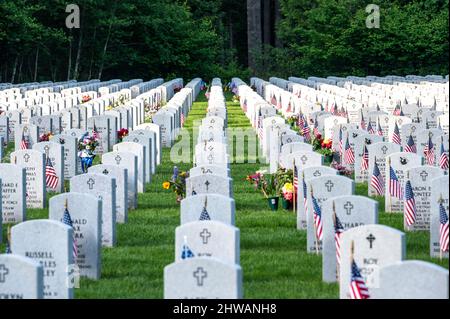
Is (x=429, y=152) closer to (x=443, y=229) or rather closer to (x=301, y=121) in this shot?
(x=443, y=229)

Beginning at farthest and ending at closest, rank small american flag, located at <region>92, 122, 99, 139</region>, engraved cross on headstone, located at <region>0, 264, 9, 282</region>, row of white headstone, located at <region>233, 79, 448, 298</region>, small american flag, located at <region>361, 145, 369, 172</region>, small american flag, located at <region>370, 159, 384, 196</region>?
small american flag, located at <region>92, 122, 99, 139</region> < small american flag, located at <region>361, 145, 369, 172</region> < small american flag, located at <region>370, 159, 384, 196</region> < engraved cross on headstone, located at <region>0, 264, 9, 282</region> < row of white headstone, located at <region>233, 79, 448, 298</region>

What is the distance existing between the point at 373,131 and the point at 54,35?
4422cm

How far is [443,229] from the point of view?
49.0 ft

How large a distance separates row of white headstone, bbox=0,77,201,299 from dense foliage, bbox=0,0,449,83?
50091 mm

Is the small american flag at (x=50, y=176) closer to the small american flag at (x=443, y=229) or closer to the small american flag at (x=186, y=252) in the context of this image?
the small american flag at (x=443, y=229)

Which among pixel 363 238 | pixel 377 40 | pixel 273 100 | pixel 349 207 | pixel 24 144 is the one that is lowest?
pixel 363 238

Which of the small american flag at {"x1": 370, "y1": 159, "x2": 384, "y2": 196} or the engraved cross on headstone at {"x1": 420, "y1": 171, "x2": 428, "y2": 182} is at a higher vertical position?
the engraved cross on headstone at {"x1": 420, "y1": 171, "x2": 428, "y2": 182}

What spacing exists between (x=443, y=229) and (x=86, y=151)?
10.2 m

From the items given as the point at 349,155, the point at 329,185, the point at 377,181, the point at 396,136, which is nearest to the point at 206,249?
the point at 329,185

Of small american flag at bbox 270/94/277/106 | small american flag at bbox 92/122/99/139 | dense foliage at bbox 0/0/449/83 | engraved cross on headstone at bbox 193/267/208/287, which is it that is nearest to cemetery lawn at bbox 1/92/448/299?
engraved cross on headstone at bbox 193/267/208/287

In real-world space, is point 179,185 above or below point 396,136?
below

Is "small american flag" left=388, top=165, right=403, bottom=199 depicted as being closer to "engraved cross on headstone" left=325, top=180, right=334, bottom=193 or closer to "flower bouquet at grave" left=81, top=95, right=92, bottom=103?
"engraved cross on headstone" left=325, top=180, right=334, bottom=193

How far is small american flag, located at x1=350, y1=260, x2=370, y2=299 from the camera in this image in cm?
1116
